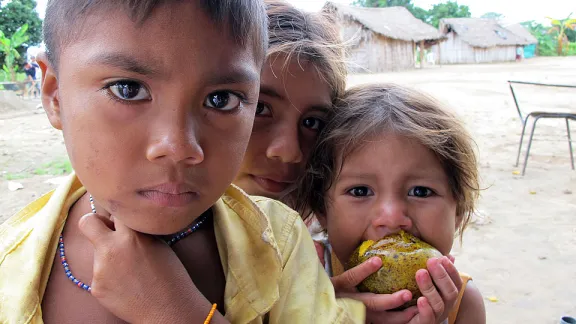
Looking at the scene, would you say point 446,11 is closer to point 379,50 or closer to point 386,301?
point 379,50

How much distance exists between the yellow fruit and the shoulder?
476mm

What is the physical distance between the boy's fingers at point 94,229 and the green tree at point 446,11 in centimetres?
4549

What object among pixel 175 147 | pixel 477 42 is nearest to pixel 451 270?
pixel 175 147

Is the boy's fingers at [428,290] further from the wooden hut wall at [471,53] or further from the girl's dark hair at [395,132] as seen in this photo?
the wooden hut wall at [471,53]

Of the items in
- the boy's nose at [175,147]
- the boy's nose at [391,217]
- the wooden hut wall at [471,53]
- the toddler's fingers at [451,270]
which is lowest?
the wooden hut wall at [471,53]

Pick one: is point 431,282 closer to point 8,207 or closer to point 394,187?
point 394,187

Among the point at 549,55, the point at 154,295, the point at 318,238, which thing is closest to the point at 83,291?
the point at 154,295

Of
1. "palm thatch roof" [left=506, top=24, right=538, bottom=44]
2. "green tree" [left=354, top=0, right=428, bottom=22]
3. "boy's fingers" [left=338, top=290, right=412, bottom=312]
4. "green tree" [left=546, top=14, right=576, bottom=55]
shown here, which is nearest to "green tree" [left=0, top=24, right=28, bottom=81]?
"boy's fingers" [left=338, top=290, right=412, bottom=312]

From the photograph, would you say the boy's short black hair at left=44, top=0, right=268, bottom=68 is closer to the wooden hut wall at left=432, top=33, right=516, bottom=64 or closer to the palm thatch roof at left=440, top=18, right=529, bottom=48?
the palm thatch roof at left=440, top=18, right=529, bottom=48

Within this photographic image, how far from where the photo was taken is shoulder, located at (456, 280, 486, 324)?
1862mm

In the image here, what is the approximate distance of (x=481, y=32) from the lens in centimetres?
3706

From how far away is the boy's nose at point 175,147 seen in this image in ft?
2.96

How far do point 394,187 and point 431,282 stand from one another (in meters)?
0.35

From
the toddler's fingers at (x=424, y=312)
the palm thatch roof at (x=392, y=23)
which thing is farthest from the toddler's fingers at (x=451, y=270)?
the palm thatch roof at (x=392, y=23)
